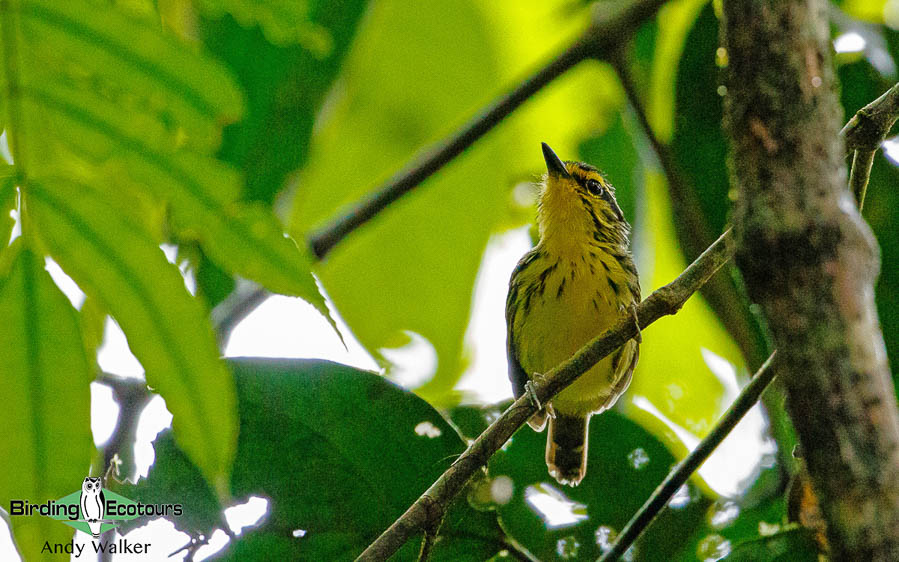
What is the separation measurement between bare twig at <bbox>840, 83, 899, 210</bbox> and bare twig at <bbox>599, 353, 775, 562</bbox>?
47 centimetres

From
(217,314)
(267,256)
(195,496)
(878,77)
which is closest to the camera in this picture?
(267,256)

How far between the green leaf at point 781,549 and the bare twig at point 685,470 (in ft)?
0.81

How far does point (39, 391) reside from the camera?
1.55m

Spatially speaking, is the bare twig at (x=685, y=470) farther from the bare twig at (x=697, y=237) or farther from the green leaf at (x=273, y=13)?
the green leaf at (x=273, y=13)

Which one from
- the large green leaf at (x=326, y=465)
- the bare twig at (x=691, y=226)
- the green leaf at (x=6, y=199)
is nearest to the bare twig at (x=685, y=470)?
the large green leaf at (x=326, y=465)

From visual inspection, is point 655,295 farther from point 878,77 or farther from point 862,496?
point 878,77

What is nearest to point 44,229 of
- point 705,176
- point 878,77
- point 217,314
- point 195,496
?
point 195,496

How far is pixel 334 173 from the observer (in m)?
4.07

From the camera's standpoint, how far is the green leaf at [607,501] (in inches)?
115

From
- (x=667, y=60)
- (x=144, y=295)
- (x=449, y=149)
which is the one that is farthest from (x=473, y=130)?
(x=144, y=295)

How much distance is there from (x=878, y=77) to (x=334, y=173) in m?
2.09

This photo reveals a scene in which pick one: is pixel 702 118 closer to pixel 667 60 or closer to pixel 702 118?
pixel 702 118

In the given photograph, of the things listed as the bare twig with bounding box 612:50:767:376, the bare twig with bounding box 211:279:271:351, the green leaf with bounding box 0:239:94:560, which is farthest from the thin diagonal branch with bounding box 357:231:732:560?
the bare twig with bounding box 211:279:271:351

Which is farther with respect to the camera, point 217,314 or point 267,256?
point 217,314
